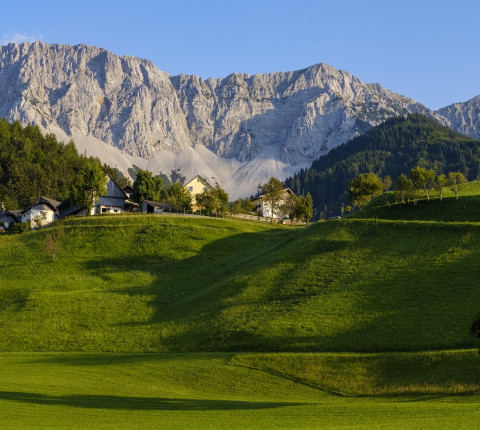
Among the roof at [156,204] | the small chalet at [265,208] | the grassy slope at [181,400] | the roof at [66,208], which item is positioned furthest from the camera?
the small chalet at [265,208]

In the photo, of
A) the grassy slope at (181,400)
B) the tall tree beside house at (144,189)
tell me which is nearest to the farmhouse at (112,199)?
the tall tree beside house at (144,189)

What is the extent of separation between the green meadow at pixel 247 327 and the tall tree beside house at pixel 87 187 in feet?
76.2

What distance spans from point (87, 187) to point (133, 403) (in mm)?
98331

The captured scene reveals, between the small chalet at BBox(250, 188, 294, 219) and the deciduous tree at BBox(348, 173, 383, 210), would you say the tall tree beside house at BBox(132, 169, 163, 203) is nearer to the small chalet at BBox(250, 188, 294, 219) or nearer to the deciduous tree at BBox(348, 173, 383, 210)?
the small chalet at BBox(250, 188, 294, 219)

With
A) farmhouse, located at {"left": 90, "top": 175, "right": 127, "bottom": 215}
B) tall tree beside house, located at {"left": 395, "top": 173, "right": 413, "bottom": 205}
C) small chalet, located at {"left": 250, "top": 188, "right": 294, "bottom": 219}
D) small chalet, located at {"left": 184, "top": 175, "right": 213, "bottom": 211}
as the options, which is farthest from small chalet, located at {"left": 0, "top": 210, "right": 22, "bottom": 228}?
tall tree beside house, located at {"left": 395, "top": 173, "right": 413, "bottom": 205}

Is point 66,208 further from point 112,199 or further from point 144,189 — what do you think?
point 144,189

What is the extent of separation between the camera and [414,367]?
48250 mm

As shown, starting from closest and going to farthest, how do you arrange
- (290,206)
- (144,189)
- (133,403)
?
(133,403) < (290,206) < (144,189)

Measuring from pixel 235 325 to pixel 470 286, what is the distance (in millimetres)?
27450

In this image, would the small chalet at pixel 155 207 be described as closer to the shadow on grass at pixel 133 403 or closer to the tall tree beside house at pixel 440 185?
the tall tree beside house at pixel 440 185

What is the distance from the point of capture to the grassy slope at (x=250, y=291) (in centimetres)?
5875

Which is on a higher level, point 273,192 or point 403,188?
point 273,192

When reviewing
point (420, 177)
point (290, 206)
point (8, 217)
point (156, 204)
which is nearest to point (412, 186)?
point (420, 177)

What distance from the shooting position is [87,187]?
431 ft
